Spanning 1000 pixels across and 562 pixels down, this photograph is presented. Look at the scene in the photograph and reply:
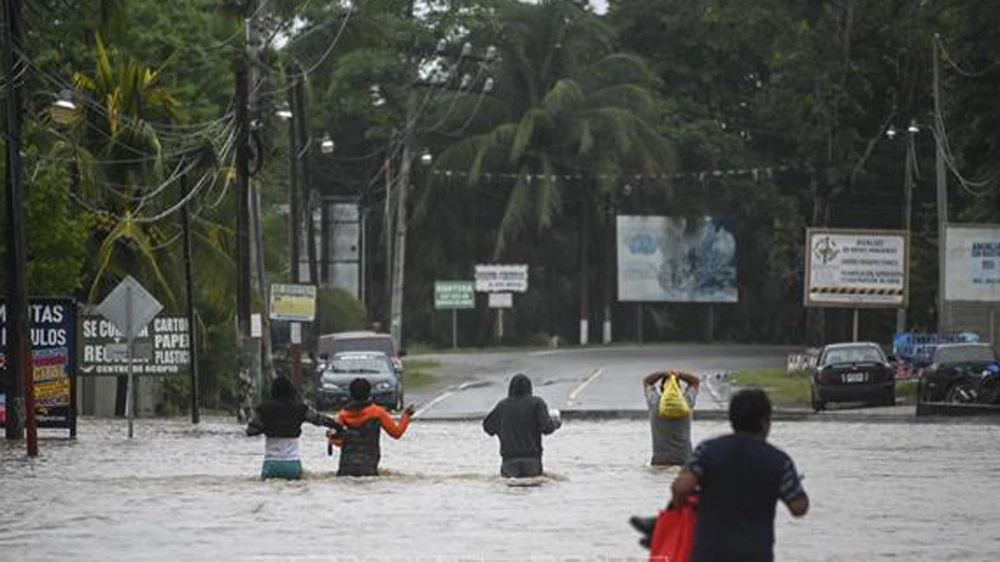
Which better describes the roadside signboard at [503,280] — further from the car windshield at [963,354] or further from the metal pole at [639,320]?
the car windshield at [963,354]

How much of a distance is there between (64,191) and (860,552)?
88.6ft

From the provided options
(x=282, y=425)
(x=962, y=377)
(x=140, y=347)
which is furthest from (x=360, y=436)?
(x=962, y=377)

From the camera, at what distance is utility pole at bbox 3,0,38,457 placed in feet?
105

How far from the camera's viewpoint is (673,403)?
25469 millimetres

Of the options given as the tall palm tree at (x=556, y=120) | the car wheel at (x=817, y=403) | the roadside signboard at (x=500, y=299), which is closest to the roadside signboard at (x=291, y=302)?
the car wheel at (x=817, y=403)

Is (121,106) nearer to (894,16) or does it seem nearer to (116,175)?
(116,175)

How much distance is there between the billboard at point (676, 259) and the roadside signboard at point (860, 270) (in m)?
27.0

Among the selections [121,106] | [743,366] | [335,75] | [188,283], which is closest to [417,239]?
[335,75]

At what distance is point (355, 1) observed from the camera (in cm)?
6462

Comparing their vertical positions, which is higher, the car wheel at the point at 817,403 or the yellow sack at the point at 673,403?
the yellow sack at the point at 673,403

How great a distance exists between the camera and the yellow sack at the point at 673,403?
25438 mm

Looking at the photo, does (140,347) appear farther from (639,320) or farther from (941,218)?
(639,320)

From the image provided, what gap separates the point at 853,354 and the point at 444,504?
2854cm

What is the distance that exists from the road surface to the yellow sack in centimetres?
2285
